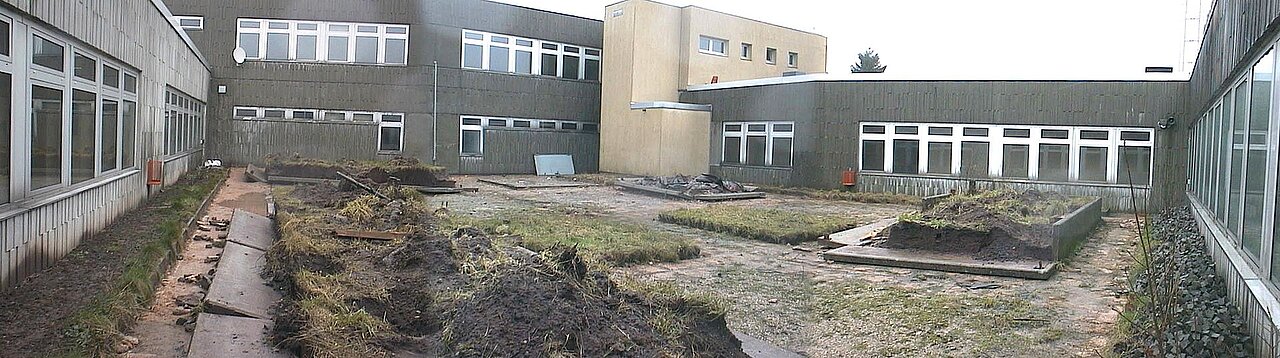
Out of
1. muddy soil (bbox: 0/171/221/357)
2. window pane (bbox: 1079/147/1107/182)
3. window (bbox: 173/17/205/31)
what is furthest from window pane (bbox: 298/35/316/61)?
window pane (bbox: 1079/147/1107/182)

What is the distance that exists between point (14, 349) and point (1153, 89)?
15.8m

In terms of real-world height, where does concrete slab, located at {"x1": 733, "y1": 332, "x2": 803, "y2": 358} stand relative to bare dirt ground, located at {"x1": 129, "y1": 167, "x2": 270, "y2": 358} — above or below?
below

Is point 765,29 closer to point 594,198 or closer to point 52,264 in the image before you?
point 594,198

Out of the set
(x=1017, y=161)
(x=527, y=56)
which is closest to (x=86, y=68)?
(x=1017, y=161)

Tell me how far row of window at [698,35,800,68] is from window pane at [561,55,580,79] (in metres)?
3.35

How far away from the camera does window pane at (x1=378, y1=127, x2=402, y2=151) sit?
23.1 m

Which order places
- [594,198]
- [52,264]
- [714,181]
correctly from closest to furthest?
1. [52,264]
2. [594,198]
3. [714,181]

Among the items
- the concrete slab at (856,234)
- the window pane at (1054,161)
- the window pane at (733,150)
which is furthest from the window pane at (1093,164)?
the window pane at (733,150)

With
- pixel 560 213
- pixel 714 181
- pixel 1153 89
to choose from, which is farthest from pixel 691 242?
pixel 1153 89

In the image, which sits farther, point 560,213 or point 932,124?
point 932,124

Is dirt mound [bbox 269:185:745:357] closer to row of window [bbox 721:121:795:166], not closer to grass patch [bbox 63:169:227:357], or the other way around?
grass patch [bbox 63:169:227:357]

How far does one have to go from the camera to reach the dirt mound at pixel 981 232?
8941mm

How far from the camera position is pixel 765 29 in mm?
28438

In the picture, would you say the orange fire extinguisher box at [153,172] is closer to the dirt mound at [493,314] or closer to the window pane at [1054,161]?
the dirt mound at [493,314]
